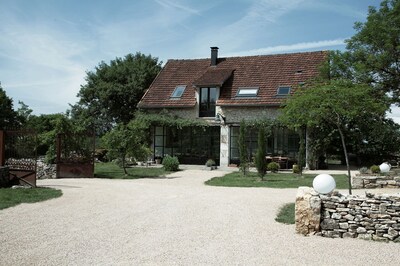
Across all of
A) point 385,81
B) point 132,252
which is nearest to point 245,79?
point 385,81

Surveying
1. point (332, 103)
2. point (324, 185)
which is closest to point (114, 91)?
point (332, 103)

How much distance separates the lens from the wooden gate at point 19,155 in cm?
1431

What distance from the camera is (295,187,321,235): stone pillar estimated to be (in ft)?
25.3

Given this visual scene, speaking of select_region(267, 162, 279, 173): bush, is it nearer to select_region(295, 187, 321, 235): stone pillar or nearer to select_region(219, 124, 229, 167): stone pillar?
select_region(219, 124, 229, 167): stone pillar

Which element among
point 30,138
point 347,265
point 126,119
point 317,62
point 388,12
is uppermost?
point 388,12

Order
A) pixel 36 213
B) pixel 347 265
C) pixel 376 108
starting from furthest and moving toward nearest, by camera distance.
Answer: pixel 376 108 < pixel 36 213 < pixel 347 265

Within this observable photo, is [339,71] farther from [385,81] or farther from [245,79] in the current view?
[245,79]

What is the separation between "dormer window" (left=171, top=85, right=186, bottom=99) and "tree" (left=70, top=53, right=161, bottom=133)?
A: 337 inches

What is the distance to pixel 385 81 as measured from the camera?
72.7 feet

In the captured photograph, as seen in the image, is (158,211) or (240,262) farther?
(158,211)

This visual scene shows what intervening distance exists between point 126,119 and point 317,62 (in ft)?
61.4

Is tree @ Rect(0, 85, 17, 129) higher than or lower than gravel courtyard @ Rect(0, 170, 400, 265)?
higher

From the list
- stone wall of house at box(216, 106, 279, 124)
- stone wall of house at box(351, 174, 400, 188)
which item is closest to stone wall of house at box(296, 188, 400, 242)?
stone wall of house at box(351, 174, 400, 188)

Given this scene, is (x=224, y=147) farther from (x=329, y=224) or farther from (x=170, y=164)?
(x=329, y=224)
